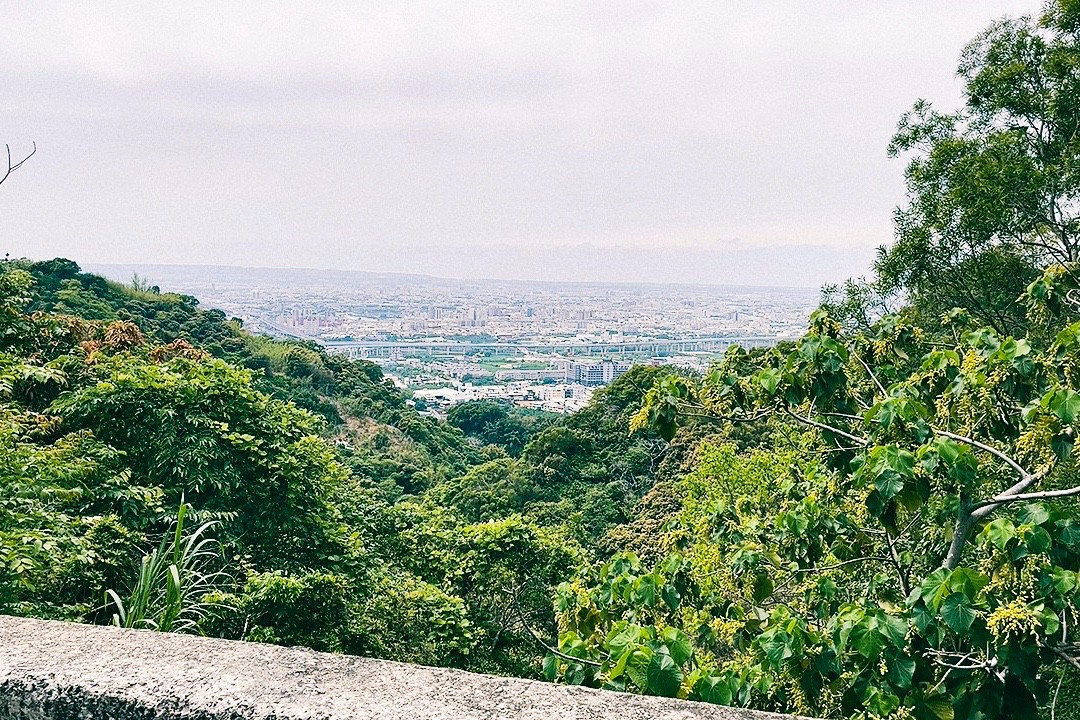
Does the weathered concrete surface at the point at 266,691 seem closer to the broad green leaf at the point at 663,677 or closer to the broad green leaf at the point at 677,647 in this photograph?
the broad green leaf at the point at 663,677

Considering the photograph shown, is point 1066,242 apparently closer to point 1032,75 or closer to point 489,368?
point 1032,75

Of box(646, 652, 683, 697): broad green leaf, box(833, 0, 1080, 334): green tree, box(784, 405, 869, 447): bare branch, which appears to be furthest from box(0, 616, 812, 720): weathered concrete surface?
box(833, 0, 1080, 334): green tree

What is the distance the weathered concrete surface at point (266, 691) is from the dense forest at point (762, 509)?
718mm

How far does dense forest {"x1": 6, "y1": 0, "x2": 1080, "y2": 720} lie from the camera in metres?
2.25

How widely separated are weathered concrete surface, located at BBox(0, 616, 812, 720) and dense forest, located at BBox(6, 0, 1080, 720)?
718mm

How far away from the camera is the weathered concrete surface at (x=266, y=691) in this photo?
3.63 feet

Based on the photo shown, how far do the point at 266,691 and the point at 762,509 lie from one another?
21.1ft

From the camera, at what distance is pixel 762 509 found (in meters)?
7.07

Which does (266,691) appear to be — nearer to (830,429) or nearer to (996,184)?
(830,429)

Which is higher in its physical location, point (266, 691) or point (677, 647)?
point (266, 691)

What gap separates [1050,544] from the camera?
218cm

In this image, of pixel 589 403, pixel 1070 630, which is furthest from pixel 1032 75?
pixel 589 403

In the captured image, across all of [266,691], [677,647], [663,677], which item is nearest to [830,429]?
[677,647]

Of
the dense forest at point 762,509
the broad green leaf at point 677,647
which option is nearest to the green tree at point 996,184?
the dense forest at point 762,509
